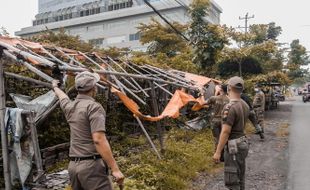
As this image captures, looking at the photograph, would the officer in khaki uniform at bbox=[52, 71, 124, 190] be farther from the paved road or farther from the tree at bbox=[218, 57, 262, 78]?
the tree at bbox=[218, 57, 262, 78]

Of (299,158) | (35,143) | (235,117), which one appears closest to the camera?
(235,117)

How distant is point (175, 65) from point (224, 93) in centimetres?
985

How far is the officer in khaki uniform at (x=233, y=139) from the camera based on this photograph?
5297 mm

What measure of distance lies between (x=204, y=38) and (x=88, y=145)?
685 inches

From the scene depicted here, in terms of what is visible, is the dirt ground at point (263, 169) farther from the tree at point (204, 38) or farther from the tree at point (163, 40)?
the tree at point (163, 40)

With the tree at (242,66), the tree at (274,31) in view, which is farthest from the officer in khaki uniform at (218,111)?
the tree at (274,31)

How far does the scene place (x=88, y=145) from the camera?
3943mm

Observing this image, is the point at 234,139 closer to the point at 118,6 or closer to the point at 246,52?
the point at 246,52

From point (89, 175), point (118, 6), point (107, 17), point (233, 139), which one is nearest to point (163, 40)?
point (233, 139)

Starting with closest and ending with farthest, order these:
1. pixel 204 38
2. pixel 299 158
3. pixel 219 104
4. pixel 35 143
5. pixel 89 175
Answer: pixel 89 175, pixel 35 143, pixel 219 104, pixel 299 158, pixel 204 38

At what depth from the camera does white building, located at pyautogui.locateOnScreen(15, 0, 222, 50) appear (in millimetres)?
57594

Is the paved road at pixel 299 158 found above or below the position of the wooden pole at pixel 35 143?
below

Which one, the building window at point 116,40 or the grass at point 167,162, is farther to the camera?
the building window at point 116,40

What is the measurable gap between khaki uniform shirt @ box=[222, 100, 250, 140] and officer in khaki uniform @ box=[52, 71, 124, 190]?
2.04m
